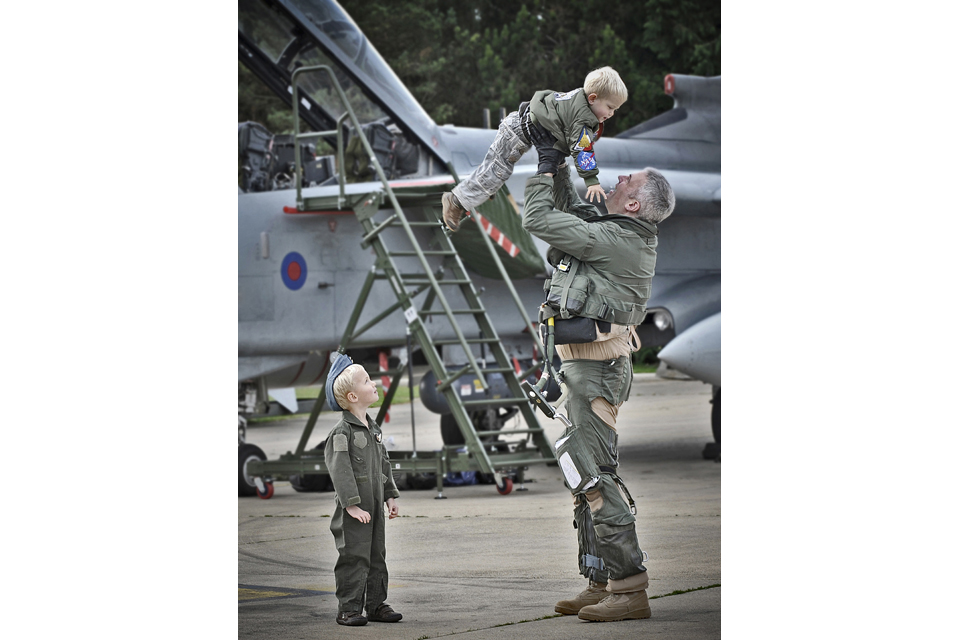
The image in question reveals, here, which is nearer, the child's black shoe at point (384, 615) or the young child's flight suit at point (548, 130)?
the young child's flight suit at point (548, 130)

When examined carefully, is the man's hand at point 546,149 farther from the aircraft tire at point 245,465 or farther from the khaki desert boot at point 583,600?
the aircraft tire at point 245,465

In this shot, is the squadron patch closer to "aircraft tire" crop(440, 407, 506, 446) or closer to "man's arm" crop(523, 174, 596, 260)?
"man's arm" crop(523, 174, 596, 260)

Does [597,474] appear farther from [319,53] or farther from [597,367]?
[319,53]

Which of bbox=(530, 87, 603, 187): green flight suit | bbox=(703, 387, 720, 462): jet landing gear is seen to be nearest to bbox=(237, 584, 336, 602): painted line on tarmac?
bbox=(530, 87, 603, 187): green flight suit

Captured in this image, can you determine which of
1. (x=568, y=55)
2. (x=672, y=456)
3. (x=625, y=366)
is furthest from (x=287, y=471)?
(x=568, y=55)

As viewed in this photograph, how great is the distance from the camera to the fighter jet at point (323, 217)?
28.9 ft

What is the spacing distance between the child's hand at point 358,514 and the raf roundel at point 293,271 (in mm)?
5339

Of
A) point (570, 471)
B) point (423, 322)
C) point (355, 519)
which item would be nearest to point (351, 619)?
point (355, 519)

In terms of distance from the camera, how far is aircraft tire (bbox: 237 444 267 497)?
8.80 meters

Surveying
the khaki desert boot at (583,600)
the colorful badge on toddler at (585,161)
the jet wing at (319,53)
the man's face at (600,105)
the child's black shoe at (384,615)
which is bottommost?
the child's black shoe at (384,615)

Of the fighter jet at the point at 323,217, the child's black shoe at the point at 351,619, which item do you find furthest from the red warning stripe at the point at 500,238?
the child's black shoe at the point at 351,619

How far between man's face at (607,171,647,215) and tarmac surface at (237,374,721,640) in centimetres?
143

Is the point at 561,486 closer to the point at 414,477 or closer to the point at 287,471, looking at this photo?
the point at 414,477

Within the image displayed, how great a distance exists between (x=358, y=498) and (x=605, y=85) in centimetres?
163
